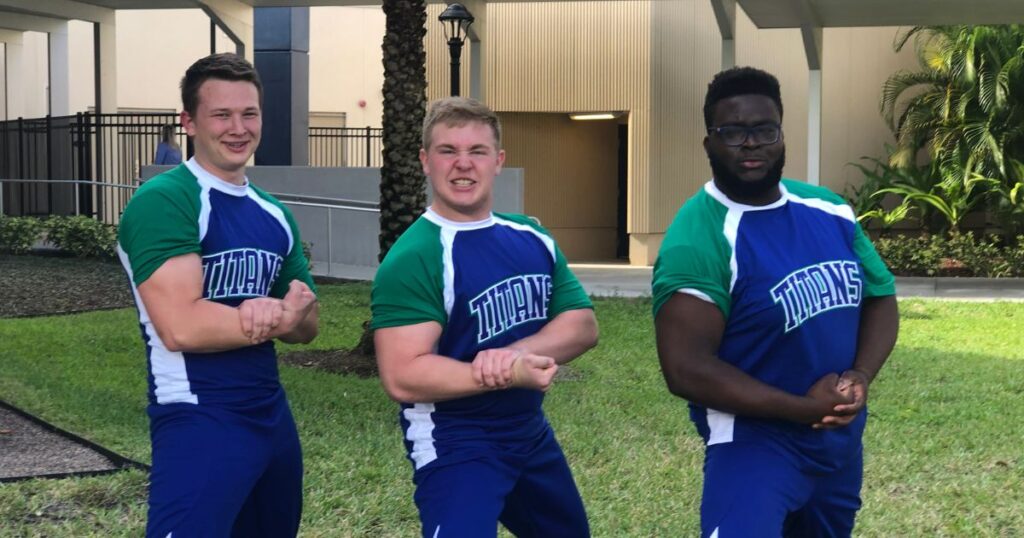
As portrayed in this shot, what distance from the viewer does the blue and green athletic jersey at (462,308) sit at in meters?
3.63

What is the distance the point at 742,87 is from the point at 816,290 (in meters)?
0.62

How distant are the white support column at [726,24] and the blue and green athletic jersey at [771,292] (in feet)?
51.8

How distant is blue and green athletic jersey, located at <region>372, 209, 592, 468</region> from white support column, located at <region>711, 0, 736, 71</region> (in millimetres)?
A: 15862

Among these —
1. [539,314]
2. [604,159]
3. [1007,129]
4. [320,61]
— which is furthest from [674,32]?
[539,314]

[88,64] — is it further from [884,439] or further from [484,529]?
[484,529]

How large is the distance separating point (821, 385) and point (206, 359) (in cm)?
174

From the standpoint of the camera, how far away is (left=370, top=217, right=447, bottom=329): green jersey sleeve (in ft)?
11.8

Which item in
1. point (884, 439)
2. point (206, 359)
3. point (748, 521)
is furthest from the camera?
point (884, 439)

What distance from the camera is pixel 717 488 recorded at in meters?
3.56

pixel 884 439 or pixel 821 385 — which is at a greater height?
pixel 821 385

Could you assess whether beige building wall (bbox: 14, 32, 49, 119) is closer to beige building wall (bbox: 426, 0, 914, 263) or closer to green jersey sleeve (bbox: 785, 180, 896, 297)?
beige building wall (bbox: 426, 0, 914, 263)

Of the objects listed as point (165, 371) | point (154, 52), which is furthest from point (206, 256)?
point (154, 52)

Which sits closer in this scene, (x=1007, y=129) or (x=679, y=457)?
(x=679, y=457)

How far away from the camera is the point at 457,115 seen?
3729 mm
